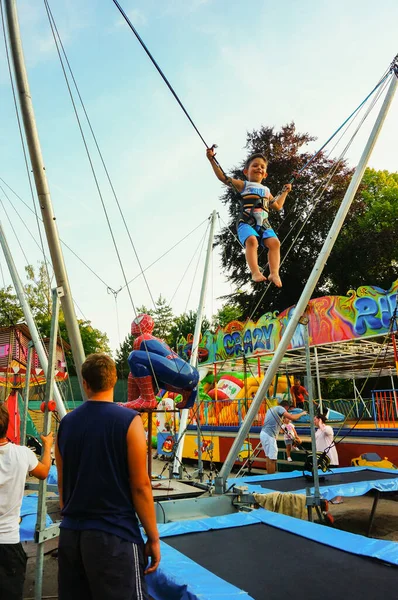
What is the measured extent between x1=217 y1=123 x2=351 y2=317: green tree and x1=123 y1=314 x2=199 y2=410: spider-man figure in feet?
46.7

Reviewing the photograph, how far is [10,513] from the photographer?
2207mm

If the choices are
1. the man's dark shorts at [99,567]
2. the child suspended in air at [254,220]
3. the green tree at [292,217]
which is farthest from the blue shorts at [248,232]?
the green tree at [292,217]

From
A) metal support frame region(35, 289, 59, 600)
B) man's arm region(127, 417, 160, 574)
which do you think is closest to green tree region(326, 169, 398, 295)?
metal support frame region(35, 289, 59, 600)

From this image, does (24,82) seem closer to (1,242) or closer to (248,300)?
(1,242)

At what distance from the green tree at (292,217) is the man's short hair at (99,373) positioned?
17166 millimetres

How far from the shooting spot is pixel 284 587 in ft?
8.59

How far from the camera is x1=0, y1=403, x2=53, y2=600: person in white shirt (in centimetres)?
217

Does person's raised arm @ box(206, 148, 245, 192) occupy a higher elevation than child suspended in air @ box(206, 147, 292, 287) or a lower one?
higher

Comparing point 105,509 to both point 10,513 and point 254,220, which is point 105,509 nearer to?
point 10,513

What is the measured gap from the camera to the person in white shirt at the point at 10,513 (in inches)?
85.3

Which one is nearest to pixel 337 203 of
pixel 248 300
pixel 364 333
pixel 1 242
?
pixel 248 300

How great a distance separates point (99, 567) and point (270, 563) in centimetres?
171

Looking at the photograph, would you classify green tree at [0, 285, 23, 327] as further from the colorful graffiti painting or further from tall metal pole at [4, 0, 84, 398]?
tall metal pole at [4, 0, 84, 398]

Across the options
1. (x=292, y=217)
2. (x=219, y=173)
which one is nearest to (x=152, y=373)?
(x=219, y=173)
